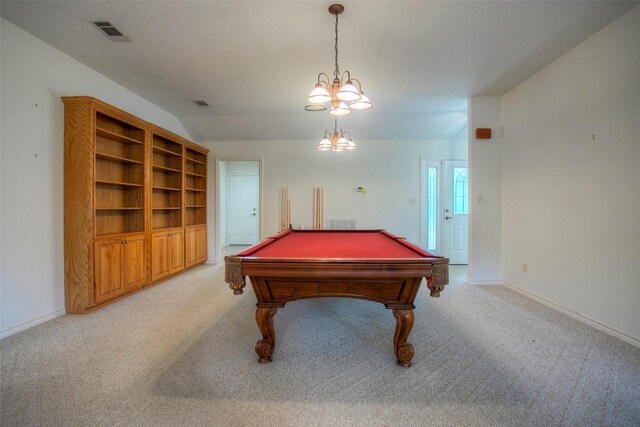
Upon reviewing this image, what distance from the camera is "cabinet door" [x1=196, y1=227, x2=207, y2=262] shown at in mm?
4602

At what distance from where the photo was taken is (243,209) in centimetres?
689

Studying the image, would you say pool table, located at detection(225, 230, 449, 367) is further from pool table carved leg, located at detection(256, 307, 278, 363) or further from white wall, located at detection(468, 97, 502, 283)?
white wall, located at detection(468, 97, 502, 283)

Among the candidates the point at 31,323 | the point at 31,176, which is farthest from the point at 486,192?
the point at 31,323

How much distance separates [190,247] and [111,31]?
2995 mm

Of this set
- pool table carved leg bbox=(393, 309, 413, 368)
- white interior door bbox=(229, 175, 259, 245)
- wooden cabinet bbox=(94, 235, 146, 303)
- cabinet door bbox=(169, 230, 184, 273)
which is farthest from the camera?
white interior door bbox=(229, 175, 259, 245)

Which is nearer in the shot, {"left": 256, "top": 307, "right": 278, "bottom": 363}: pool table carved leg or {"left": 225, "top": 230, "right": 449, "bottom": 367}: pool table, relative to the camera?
{"left": 225, "top": 230, "right": 449, "bottom": 367}: pool table

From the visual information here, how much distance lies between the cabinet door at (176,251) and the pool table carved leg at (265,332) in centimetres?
269

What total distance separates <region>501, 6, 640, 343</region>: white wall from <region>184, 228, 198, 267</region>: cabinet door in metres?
4.70

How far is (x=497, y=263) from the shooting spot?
3.61m

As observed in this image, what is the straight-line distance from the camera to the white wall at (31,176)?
2.16m

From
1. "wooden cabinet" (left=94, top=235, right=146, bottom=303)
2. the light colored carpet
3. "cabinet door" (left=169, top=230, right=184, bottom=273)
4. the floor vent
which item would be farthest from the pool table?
the floor vent

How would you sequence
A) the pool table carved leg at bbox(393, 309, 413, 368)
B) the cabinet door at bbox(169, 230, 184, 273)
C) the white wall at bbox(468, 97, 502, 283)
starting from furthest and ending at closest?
the cabinet door at bbox(169, 230, 184, 273)
the white wall at bbox(468, 97, 502, 283)
the pool table carved leg at bbox(393, 309, 413, 368)

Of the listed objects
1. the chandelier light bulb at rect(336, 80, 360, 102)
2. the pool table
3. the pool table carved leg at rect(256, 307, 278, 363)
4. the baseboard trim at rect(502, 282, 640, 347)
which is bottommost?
the baseboard trim at rect(502, 282, 640, 347)

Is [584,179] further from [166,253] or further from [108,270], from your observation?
[166,253]
